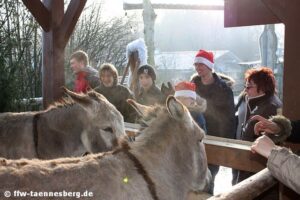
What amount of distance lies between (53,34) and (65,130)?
1811mm

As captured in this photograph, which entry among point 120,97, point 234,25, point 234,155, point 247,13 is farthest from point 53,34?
point 234,155

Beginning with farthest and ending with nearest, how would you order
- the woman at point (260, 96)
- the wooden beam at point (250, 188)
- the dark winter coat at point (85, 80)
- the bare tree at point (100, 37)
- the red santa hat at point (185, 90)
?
the bare tree at point (100, 37)
the dark winter coat at point (85, 80)
the woman at point (260, 96)
the red santa hat at point (185, 90)
the wooden beam at point (250, 188)

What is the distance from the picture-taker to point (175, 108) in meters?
2.37

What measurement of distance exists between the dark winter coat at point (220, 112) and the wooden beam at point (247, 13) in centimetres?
93

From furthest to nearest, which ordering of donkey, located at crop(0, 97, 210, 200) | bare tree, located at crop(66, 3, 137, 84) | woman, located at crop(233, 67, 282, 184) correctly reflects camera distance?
bare tree, located at crop(66, 3, 137, 84)
woman, located at crop(233, 67, 282, 184)
donkey, located at crop(0, 97, 210, 200)

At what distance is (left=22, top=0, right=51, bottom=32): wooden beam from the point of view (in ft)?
15.9

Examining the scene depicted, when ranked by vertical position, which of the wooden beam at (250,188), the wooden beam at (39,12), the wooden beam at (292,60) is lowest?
the wooden beam at (250,188)

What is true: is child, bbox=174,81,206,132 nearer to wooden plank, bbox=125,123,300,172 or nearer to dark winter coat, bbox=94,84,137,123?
wooden plank, bbox=125,123,300,172

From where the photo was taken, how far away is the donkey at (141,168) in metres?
1.80

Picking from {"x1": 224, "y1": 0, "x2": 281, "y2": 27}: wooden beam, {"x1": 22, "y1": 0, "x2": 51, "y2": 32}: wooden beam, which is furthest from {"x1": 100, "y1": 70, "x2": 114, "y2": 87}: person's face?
{"x1": 224, "y1": 0, "x2": 281, "y2": 27}: wooden beam

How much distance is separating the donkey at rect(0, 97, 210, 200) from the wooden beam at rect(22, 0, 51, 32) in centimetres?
273

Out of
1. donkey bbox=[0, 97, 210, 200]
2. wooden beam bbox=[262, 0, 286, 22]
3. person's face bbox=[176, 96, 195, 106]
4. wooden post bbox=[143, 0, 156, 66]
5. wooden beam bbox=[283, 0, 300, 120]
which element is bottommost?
donkey bbox=[0, 97, 210, 200]

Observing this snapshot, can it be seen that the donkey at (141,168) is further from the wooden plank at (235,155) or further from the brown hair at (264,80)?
the brown hair at (264,80)

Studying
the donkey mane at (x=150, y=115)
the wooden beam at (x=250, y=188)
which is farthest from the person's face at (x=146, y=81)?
the wooden beam at (x=250, y=188)
